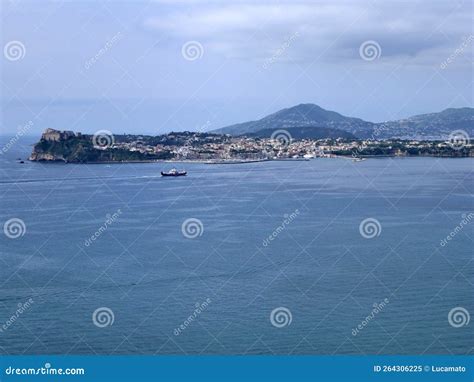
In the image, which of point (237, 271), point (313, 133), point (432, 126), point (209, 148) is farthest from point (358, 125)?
point (237, 271)

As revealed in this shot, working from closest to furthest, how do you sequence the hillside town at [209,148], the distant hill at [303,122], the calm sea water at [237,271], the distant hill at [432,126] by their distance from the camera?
the calm sea water at [237,271], the hillside town at [209,148], the distant hill at [432,126], the distant hill at [303,122]

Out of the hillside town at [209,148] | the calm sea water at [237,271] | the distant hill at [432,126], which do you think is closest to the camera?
the calm sea water at [237,271]

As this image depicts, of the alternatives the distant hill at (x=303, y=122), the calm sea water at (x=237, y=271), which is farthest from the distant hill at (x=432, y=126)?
the calm sea water at (x=237, y=271)

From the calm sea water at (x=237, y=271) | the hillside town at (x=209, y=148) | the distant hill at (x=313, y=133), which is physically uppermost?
the distant hill at (x=313, y=133)

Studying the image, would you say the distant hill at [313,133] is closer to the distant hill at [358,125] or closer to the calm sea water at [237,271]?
the distant hill at [358,125]

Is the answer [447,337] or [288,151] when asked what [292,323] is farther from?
[288,151]

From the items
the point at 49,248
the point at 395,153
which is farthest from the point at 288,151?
the point at 49,248
